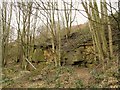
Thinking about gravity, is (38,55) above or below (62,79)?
above

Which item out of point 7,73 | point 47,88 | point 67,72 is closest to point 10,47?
point 7,73

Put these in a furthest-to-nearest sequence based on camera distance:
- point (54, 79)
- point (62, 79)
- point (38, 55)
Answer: point (38, 55)
point (54, 79)
point (62, 79)

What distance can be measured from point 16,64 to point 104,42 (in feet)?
33.5

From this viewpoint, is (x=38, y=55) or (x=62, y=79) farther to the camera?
(x=38, y=55)

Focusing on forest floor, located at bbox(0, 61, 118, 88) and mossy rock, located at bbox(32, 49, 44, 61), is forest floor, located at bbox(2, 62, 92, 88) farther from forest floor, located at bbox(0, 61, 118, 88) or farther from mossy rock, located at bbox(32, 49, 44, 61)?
mossy rock, located at bbox(32, 49, 44, 61)

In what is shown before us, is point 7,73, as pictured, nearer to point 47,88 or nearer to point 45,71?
point 45,71

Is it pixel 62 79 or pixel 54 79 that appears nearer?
Answer: pixel 62 79

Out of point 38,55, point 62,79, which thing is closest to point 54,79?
point 62,79

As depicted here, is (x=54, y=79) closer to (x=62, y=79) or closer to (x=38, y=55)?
(x=62, y=79)

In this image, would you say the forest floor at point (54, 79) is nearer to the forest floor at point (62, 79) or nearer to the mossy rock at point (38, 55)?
the forest floor at point (62, 79)

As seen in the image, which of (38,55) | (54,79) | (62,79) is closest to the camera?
(62,79)

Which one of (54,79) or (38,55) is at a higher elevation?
(38,55)

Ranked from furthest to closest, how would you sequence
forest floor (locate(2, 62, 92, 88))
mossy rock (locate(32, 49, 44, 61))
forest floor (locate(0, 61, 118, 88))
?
mossy rock (locate(32, 49, 44, 61)) < forest floor (locate(2, 62, 92, 88)) < forest floor (locate(0, 61, 118, 88))

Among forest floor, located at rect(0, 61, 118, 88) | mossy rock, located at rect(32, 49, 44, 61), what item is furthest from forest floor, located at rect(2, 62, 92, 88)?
mossy rock, located at rect(32, 49, 44, 61)
